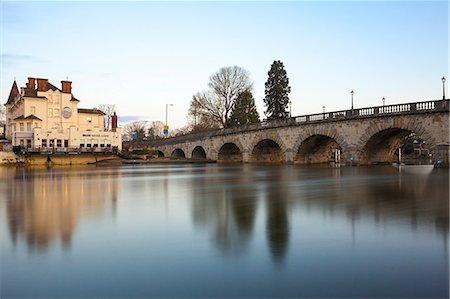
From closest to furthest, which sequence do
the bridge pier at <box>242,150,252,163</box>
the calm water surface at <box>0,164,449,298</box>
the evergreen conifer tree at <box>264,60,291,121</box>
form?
the calm water surface at <box>0,164,449,298</box> < the bridge pier at <box>242,150,252,163</box> < the evergreen conifer tree at <box>264,60,291,121</box>

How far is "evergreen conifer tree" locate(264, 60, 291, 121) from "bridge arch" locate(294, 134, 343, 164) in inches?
690

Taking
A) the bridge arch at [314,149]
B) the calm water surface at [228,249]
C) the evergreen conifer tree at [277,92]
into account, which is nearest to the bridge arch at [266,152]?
the bridge arch at [314,149]

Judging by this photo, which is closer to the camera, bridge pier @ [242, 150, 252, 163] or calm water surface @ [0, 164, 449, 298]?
calm water surface @ [0, 164, 449, 298]

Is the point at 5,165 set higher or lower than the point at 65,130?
lower

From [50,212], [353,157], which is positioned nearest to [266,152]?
[353,157]

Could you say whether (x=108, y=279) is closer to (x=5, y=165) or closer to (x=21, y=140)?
(x=5, y=165)

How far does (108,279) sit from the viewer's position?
5129 millimetres

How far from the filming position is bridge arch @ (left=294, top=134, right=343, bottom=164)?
3912 cm

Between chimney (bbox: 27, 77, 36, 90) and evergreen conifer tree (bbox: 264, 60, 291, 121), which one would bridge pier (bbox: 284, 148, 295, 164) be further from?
chimney (bbox: 27, 77, 36, 90)

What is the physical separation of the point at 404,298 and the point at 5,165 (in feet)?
145

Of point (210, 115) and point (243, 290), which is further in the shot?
point (210, 115)

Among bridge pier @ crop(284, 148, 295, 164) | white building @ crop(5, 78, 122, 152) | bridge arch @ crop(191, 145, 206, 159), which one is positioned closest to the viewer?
bridge pier @ crop(284, 148, 295, 164)

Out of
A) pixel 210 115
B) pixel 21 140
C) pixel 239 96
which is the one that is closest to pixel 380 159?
pixel 239 96

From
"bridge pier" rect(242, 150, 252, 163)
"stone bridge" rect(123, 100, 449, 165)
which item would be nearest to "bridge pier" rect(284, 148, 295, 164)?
"stone bridge" rect(123, 100, 449, 165)
